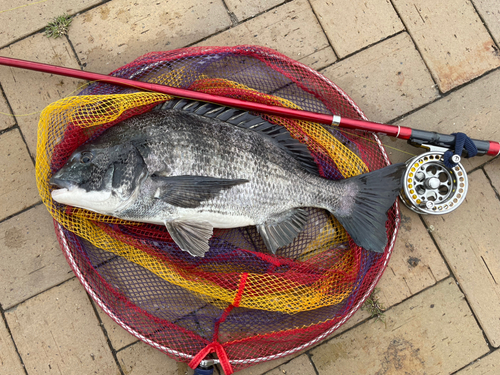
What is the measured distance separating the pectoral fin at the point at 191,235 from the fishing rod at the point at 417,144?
0.93 meters

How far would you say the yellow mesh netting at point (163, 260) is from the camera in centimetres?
262

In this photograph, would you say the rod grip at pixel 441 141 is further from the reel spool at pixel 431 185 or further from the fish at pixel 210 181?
the fish at pixel 210 181

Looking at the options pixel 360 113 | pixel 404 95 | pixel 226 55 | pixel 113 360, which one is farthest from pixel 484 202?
pixel 113 360

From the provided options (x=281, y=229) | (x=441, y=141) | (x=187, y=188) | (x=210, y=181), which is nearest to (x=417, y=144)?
(x=441, y=141)

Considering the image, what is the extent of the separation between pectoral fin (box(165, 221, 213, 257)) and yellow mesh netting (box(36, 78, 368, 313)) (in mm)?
248

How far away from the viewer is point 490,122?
3197 mm

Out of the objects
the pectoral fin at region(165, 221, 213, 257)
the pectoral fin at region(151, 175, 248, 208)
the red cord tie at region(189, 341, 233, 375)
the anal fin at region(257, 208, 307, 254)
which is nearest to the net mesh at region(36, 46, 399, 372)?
the red cord tie at region(189, 341, 233, 375)

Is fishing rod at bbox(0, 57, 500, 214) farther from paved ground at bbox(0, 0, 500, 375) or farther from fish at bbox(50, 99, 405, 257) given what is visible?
paved ground at bbox(0, 0, 500, 375)

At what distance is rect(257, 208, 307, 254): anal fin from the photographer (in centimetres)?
279

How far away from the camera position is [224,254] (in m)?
2.86

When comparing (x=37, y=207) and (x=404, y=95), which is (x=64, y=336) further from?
(x=404, y=95)

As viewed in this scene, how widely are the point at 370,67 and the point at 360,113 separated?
2.04ft

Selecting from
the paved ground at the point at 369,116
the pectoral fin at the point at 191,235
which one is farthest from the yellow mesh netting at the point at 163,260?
the paved ground at the point at 369,116

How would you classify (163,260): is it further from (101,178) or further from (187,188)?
(101,178)
